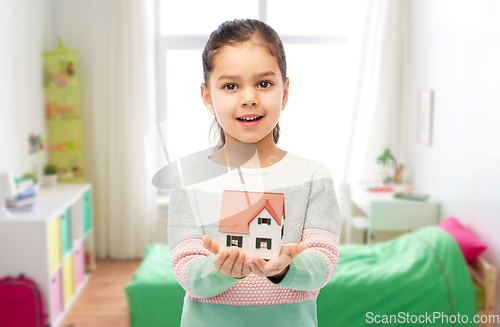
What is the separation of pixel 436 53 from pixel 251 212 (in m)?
2.53

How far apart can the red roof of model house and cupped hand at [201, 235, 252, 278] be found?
2cm

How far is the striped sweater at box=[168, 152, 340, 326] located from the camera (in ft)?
1.97

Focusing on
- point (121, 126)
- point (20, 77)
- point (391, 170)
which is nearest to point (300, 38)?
point (391, 170)

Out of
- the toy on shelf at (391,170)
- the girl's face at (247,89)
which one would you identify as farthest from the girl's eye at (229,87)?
the toy on shelf at (391,170)

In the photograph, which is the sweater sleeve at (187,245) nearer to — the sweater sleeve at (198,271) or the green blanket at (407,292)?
the sweater sleeve at (198,271)

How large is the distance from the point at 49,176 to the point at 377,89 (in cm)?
230

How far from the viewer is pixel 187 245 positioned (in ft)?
2.09

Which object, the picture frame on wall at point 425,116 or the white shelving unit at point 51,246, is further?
the picture frame on wall at point 425,116

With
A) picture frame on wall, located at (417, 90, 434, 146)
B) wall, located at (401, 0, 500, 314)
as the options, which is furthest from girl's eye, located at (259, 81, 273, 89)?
picture frame on wall, located at (417, 90, 434, 146)

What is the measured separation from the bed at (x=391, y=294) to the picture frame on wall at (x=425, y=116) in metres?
1.00

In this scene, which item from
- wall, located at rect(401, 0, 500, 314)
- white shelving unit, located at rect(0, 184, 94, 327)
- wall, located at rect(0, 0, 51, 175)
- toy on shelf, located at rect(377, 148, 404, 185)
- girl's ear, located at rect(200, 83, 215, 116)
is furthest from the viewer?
toy on shelf, located at rect(377, 148, 404, 185)

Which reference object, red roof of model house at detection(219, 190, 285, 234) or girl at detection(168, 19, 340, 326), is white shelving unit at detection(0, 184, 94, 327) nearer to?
girl at detection(168, 19, 340, 326)

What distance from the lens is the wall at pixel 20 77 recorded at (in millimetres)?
2482

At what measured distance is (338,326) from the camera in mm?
1889
